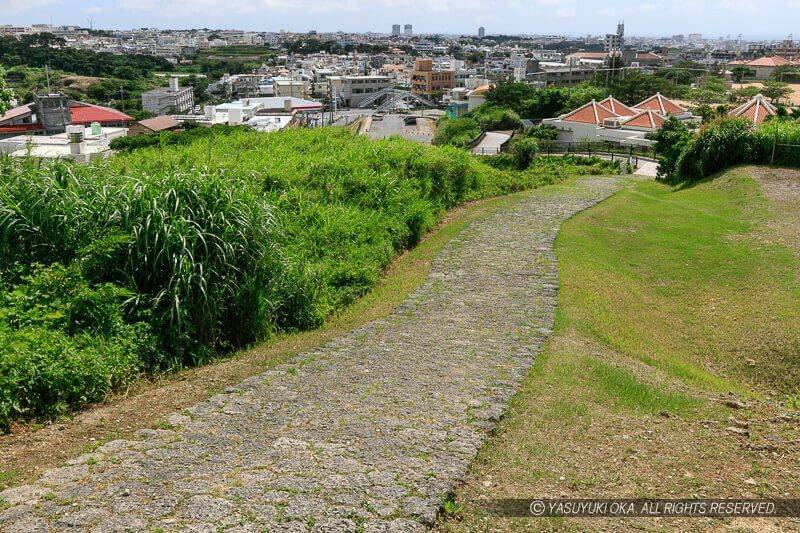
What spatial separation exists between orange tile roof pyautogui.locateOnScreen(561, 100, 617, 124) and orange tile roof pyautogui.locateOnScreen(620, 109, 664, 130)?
1982mm

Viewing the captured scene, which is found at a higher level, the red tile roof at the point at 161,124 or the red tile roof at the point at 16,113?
the red tile roof at the point at 16,113

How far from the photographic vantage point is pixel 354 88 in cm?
10525

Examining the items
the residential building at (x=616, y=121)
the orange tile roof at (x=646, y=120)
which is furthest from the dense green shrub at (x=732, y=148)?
the orange tile roof at (x=646, y=120)

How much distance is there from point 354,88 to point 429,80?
43.5ft

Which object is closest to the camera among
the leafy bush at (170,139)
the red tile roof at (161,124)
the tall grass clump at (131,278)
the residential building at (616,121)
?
the tall grass clump at (131,278)

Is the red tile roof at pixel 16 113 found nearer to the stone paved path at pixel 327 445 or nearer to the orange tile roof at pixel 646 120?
the orange tile roof at pixel 646 120

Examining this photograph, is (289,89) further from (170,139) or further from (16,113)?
(170,139)

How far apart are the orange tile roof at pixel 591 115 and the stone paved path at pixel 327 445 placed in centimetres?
3501

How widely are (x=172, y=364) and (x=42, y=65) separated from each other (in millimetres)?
123517

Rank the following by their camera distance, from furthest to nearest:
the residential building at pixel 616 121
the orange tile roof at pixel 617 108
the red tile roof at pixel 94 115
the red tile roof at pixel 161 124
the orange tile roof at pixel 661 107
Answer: the red tile roof at pixel 94 115
the red tile roof at pixel 161 124
the orange tile roof at pixel 617 108
the orange tile roof at pixel 661 107
the residential building at pixel 616 121

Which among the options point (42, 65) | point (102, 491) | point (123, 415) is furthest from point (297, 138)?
point (42, 65)

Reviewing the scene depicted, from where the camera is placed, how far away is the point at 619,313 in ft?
34.8

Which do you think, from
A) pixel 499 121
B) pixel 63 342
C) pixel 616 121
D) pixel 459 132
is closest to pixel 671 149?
pixel 616 121

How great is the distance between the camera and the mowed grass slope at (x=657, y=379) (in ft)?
18.4
